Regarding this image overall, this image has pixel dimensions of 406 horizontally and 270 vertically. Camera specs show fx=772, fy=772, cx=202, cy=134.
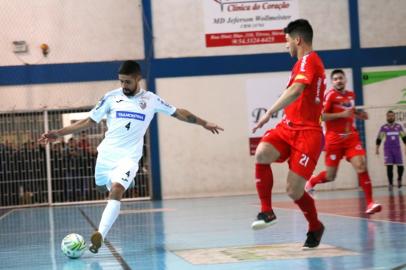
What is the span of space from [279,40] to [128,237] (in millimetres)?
14067

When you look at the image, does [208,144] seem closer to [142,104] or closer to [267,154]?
[142,104]

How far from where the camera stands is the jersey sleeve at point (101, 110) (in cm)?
859

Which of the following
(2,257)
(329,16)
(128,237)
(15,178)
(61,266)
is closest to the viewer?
(61,266)

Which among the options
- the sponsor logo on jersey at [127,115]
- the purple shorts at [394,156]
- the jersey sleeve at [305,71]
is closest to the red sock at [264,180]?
the jersey sleeve at [305,71]

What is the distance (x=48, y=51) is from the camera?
871 inches

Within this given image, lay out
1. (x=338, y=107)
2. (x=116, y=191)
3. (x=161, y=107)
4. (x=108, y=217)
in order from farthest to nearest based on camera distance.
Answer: (x=338, y=107) < (x=161, y=107) < (x=116, y=191) < (x=108, y=217)

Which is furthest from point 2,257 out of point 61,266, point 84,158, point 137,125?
point 84,158

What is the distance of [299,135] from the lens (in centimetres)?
743

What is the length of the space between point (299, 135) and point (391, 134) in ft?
50.6

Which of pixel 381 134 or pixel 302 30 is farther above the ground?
pixel 302 30

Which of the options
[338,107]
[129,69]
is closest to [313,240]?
[129,69]

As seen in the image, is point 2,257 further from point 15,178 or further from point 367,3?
point 367,3

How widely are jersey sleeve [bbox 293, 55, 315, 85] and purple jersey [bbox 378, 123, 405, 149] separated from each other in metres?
15.2

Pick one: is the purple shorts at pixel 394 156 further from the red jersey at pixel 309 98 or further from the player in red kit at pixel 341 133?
the red jersey at pixel 309 98
